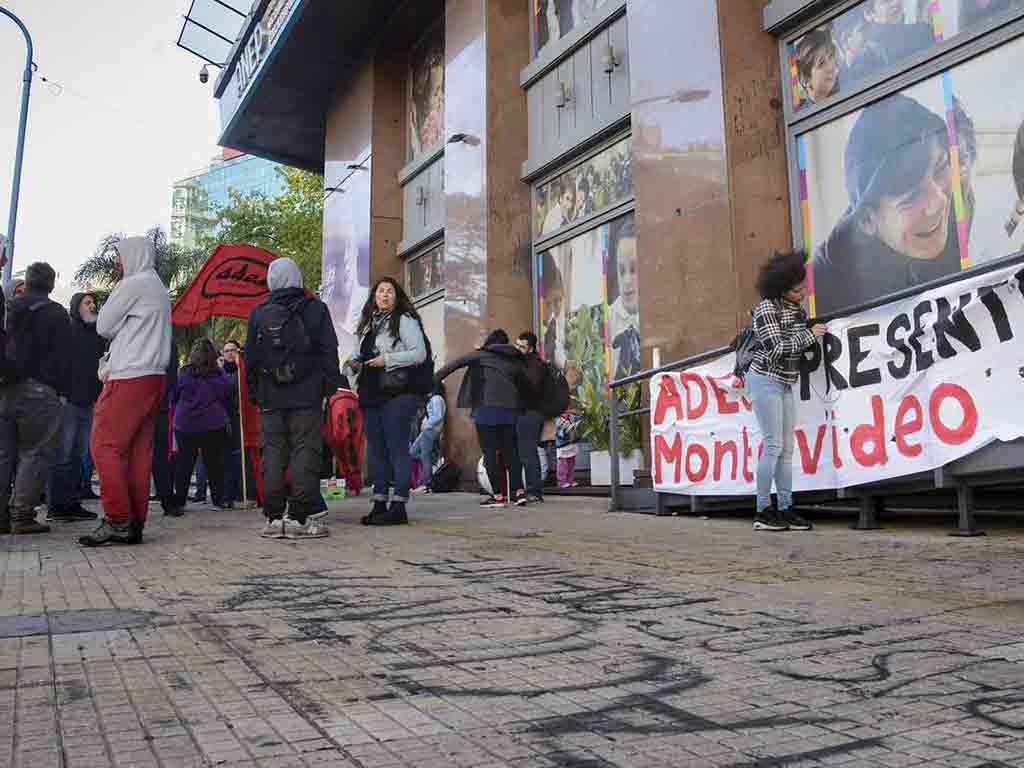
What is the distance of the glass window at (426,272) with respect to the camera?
14.8 metres

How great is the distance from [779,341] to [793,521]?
3.60ft

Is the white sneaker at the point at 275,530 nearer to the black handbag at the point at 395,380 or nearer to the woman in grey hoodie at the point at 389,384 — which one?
the woman in grey hoodie at the point at 389,384

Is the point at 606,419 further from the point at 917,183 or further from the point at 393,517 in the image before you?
the point at 917,183

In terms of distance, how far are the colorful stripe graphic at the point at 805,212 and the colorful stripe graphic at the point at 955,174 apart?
4.31 ft

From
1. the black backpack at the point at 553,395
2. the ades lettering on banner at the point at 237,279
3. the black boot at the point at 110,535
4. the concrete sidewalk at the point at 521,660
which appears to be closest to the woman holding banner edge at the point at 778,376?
the concrete sidewalk at the point at 521,660

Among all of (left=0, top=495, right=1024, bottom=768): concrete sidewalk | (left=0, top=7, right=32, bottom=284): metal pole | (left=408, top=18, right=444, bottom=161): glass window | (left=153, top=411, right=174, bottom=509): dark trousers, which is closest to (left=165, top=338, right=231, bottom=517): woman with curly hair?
(left=153, top=411, right=174, bottom=509): dark trousers

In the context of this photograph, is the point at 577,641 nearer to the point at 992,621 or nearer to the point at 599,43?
A: the point at 992,621

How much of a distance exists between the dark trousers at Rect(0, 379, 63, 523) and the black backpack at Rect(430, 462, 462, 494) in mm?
6103

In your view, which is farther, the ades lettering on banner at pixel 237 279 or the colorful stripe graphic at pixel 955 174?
the ades lettering on banner at pixel 237 279

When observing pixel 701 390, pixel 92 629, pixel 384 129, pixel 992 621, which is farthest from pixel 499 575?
pixel 384 129

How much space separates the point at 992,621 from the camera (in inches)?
101

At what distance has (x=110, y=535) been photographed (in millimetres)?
5125

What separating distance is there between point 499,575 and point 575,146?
25.9 feet

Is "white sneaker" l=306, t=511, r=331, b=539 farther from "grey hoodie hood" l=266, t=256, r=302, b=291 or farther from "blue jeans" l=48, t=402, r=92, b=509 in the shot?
"blue jeans" l=48, t=402, r=92, b=509
